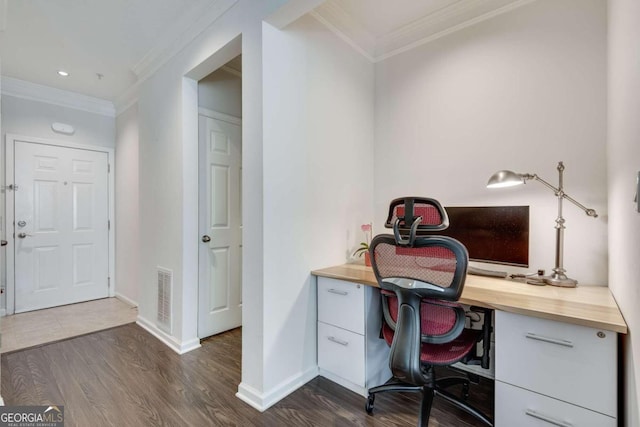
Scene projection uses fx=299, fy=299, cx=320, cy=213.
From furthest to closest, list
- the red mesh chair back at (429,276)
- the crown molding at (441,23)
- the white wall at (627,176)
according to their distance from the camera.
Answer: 1. the crown molding at (441,23)
2. the red mesh chair back at (429,276)
3. the white wall at (627,176)

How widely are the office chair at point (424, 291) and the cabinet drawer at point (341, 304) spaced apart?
11.9 inches

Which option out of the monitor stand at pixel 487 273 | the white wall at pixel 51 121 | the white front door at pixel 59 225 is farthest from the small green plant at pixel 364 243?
the white wall at pixel 51 121

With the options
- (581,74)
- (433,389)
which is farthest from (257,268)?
(581,74)

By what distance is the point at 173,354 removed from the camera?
8.18ft

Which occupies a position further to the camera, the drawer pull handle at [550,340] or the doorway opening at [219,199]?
the doorway opening at [219,199]

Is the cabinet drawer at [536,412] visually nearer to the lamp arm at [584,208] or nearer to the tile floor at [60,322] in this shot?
the lamp arm at [584,208]

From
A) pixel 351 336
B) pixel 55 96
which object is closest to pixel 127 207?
pixel 55 96

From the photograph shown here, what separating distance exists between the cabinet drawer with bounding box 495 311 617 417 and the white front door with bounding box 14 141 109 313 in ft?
15.3

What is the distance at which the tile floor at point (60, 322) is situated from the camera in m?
2.75

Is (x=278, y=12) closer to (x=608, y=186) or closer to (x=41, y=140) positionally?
(x=608, y=186)

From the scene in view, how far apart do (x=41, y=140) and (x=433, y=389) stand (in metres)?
4.78

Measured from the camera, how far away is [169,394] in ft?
6.35

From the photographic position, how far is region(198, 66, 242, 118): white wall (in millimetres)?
2756

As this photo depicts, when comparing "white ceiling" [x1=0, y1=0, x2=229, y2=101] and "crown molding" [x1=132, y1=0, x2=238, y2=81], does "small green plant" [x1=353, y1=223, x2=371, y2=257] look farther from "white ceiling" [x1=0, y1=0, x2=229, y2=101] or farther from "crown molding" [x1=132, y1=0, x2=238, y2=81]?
"white ceiling" [x1=0, y1=0, x2=229, y2=101]
